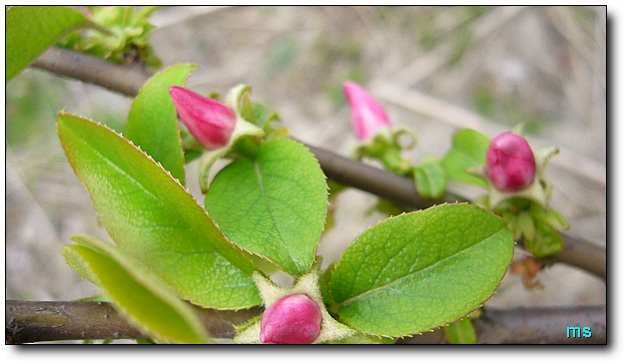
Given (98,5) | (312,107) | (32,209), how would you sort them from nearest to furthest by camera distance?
(98,5) < (32,209) < (312,107)

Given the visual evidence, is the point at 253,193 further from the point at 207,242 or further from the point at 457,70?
the point at 457,70

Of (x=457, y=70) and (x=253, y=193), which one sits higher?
(x=457, y=70)

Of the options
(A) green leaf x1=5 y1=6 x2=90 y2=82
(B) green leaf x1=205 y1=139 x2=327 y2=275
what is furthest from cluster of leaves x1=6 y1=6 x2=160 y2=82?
(B) green leaf x1=205 y1=139 x2=327 y2=275

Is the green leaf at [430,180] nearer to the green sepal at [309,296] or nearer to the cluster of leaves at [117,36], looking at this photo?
the green sepal at [309,296]

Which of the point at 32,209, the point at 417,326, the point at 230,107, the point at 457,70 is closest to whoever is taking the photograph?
the point at 417,326

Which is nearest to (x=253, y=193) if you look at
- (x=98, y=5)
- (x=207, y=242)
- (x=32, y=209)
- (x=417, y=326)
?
(x=207, y=242)

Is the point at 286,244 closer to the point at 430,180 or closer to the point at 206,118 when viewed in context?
the point at 206,118
